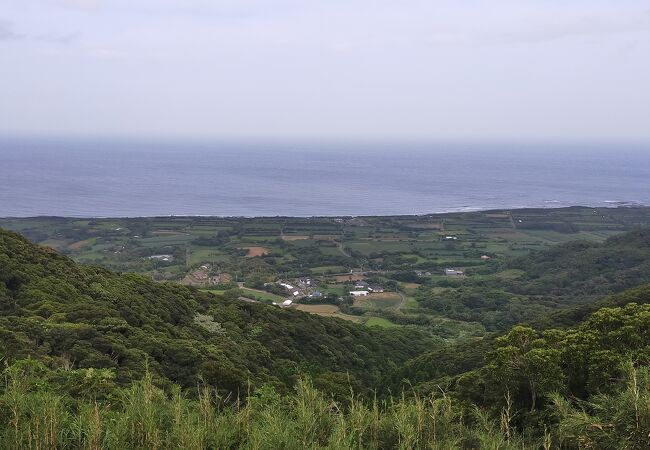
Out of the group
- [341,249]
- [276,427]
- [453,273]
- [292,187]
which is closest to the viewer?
[276,427]

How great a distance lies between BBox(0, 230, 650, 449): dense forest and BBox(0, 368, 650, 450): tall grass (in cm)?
2

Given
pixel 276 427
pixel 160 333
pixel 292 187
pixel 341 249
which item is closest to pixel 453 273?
pixel 341 249

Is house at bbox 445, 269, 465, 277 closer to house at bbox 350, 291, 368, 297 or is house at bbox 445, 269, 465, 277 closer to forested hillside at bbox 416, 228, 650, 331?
forested hillside at bbox 416, 228, 650, 331

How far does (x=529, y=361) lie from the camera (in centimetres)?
981

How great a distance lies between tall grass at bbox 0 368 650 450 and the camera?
5820 millimetres

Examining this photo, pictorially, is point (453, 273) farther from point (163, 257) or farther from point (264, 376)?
point (264, 376)

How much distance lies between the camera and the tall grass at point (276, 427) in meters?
5.82

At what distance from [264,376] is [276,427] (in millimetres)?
10260

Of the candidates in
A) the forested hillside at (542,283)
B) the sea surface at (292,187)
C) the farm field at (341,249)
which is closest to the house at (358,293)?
the farm field at (341,249)

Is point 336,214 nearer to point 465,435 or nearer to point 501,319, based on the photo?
point 501,319

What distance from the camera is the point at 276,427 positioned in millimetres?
6117

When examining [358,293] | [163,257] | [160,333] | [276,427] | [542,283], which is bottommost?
[358,293]

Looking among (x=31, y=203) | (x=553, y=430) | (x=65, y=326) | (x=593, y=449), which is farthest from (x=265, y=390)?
(x=31, y=203)

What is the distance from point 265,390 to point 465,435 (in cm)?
407
